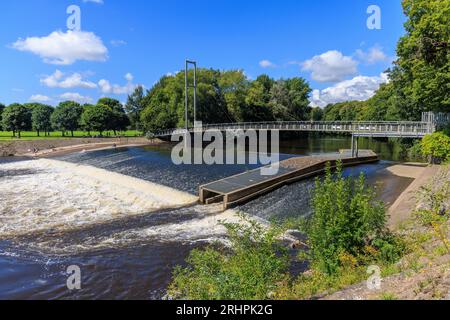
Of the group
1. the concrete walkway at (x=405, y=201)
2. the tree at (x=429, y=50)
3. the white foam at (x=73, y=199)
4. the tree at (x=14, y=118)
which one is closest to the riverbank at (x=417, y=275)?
the concrete walkway at (x=405, y=201)

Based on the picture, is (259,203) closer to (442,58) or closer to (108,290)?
(108,290)

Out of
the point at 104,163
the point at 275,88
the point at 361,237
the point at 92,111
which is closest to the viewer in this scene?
the point at 361,237

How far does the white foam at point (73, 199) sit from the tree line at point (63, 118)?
38192mm

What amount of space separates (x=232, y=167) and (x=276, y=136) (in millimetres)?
30590

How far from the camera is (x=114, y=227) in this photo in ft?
44.3

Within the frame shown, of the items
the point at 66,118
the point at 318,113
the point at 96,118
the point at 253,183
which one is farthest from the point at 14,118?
the point at 318,113

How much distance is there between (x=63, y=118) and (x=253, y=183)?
60404mm

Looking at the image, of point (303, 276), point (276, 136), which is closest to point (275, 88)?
point (276, 136)

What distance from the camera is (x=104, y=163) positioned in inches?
1196

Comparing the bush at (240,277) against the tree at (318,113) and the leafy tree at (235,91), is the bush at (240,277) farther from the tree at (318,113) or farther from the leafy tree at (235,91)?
the tree at (318,113)

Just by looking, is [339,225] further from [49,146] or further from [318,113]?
[318,113]

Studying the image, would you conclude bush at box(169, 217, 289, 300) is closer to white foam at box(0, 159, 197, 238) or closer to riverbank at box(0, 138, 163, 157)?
white foam at box(0, 159, 197, 238)
